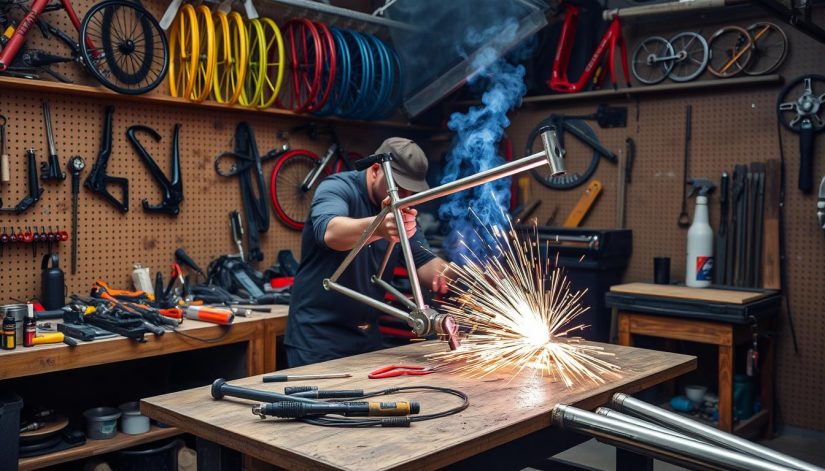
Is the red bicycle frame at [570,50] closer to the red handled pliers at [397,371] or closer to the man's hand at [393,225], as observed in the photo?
the man's hand at [393,225]

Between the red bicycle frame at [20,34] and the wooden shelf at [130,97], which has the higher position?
the red bicycle frame at [20,34]

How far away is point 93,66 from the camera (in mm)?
3391

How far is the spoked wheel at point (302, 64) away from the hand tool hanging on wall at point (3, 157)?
1529mm

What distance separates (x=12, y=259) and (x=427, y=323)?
227 centimetres

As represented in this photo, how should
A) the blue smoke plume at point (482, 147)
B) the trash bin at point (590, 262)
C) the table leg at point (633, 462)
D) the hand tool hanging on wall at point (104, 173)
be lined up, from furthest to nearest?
the blue smoke plume at point (482, 147) < the trash bin at point (590, 262) < the hand tool hanging on wall at point (104, 173) < the table leg at point (633, 462)

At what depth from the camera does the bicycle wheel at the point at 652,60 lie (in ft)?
14.4

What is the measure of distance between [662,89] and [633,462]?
8.83 ft

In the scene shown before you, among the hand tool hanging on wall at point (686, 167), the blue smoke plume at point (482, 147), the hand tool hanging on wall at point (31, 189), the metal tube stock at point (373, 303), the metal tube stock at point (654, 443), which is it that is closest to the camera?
the metal tube stock at point (654, 443)

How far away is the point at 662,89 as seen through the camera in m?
4.36

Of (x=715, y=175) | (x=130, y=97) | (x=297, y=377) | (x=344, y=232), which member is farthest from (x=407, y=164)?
(x=715, y=175)

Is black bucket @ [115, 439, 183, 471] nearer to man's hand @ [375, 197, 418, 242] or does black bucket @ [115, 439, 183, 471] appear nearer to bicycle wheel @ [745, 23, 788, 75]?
man's hand @ [375, 197, 418, 242]

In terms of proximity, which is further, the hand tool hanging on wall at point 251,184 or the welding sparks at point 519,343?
the hand tool hanging on wall at point 251,184

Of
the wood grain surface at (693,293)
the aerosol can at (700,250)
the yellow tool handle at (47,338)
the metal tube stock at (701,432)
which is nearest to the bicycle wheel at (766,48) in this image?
the aerosol can at (700,250)

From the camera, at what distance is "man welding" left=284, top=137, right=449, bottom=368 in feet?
8.70
